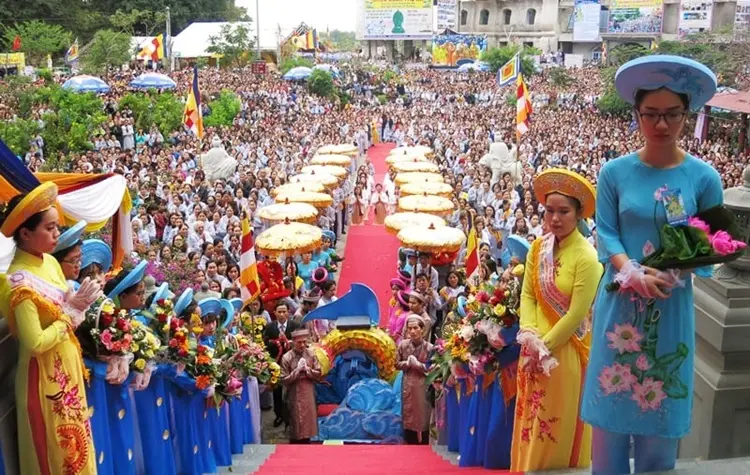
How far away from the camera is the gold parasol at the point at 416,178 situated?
14195 millimetres

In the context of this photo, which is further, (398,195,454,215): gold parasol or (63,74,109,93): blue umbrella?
(63,74,109,93): blue umbrella

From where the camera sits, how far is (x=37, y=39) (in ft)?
109

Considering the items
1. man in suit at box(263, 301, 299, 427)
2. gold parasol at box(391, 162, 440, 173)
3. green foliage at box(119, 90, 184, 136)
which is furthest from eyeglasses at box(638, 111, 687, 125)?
green foliage at box(119, 90, 184, 136)

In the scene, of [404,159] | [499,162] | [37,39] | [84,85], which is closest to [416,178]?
[499,162]

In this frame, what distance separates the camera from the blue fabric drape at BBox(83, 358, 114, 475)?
11.0 feet

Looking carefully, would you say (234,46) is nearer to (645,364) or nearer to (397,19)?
(397,19)

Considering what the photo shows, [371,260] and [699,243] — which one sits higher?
[699,243]

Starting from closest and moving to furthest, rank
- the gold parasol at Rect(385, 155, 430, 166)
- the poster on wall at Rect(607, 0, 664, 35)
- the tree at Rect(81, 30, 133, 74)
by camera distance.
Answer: the gold parasol at Rect(385, 155, 430, 166) < the tree at Rect(81, 30, 133, 74) < the poster on wall at Rect(607, 0, 664, 35)

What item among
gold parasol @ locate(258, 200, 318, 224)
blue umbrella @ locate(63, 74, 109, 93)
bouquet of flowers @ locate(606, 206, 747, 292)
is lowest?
gold parasol @ locate(258, 200, 318, 224)

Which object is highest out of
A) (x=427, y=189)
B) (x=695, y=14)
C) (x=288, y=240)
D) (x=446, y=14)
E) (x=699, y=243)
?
(x=446, y=14)

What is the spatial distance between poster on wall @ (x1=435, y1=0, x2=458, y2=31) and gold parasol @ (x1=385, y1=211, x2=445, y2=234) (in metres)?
48.4

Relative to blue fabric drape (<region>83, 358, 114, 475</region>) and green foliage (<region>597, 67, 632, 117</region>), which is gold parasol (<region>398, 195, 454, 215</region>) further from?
green foliage (<region>597, 67, 632, 117</region>)

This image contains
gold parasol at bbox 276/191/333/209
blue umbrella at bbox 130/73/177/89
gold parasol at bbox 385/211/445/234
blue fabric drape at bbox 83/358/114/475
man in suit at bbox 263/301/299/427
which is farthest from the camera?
blue umbrella at bbox 130/73/177/89

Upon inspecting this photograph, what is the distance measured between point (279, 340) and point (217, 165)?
30.2ft
